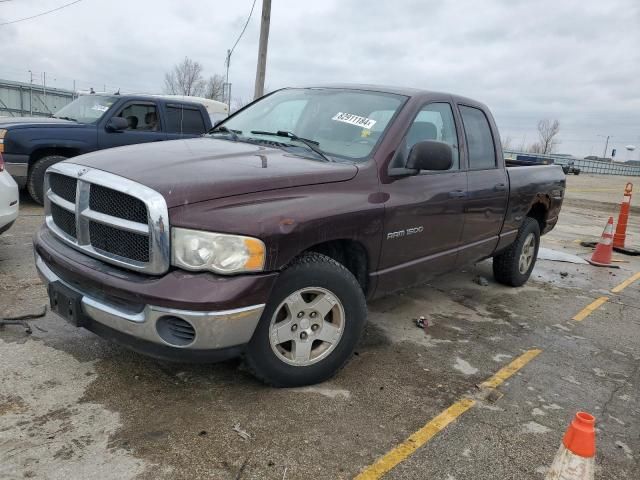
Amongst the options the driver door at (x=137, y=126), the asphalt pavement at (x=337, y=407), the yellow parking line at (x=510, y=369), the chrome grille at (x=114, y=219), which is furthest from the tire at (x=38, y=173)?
the yellow parking line at (x=510, y=369)

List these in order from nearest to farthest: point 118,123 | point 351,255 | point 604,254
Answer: point 351,255 → point 604,254 → point 118,123

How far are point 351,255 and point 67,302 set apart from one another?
1.66m

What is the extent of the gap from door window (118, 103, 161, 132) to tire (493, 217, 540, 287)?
19.6 ft

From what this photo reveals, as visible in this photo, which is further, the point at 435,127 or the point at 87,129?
the point at 87,129

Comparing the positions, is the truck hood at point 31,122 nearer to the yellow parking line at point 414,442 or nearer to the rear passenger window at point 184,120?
the rear passenger window at point 184,120

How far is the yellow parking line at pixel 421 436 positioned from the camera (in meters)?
2.40

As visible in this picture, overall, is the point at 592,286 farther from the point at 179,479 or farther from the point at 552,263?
the point at 179,479

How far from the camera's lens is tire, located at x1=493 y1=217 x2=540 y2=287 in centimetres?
551

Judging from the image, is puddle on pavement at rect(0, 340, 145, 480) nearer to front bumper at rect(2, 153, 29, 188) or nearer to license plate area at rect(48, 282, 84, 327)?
license plate area at rect(48, 282, 84, 327)

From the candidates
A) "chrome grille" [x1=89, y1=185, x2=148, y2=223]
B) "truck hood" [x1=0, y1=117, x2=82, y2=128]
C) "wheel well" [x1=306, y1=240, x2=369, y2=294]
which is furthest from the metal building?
"wheel well" [x1=306, y1=240, x2=369, y2=294]

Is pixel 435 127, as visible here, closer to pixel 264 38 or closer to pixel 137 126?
pixel 137 126

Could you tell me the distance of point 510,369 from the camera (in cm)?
364

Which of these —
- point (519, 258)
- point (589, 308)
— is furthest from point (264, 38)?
point (589, 308)

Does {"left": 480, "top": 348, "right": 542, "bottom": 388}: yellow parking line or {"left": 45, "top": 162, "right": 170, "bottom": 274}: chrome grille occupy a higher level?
{"left": 45, "top": 162, "right": 170, "bottom": 274}: chrome grille
